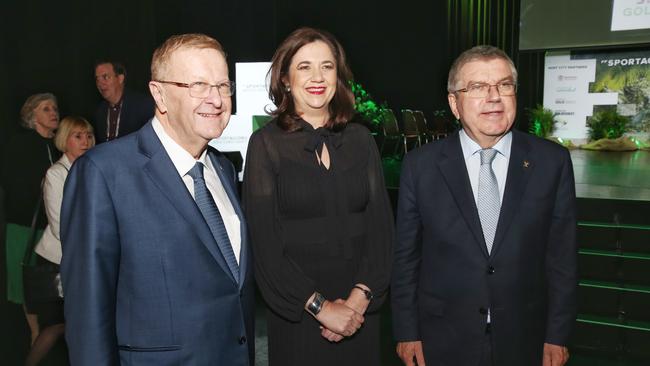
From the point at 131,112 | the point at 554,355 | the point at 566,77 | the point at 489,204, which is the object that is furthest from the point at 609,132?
the point at 489,204

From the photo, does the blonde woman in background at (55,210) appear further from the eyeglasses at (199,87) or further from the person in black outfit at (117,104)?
the eyeglasses at (199,87)

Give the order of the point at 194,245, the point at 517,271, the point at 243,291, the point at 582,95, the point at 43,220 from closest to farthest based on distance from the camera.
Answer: the point at 194,245
the point at 243,291
the point at 517,271
the point at 43,220
the point at 582,95

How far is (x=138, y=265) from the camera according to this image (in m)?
1.37

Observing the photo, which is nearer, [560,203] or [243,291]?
[243,291]

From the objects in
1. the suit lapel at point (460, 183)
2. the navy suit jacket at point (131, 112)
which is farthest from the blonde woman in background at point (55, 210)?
the suit lapel at point (460, 183)

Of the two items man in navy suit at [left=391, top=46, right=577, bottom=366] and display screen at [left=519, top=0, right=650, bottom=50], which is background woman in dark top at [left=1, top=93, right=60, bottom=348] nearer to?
man in navy suit at [left=391, top=46, right=577, bottom=366]

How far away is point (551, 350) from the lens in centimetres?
190

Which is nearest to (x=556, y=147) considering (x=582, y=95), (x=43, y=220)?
(x=43, y=220)

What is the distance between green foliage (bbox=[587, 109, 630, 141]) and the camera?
11188 mm

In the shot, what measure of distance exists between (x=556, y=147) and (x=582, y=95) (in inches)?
453

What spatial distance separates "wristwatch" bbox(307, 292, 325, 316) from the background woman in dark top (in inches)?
94.5

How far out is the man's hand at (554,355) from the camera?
189cm

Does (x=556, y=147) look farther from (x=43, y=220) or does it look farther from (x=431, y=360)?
(x=43, y=220)

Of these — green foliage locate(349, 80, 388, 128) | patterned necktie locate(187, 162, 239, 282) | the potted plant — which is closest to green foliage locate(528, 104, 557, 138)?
the potted plant
